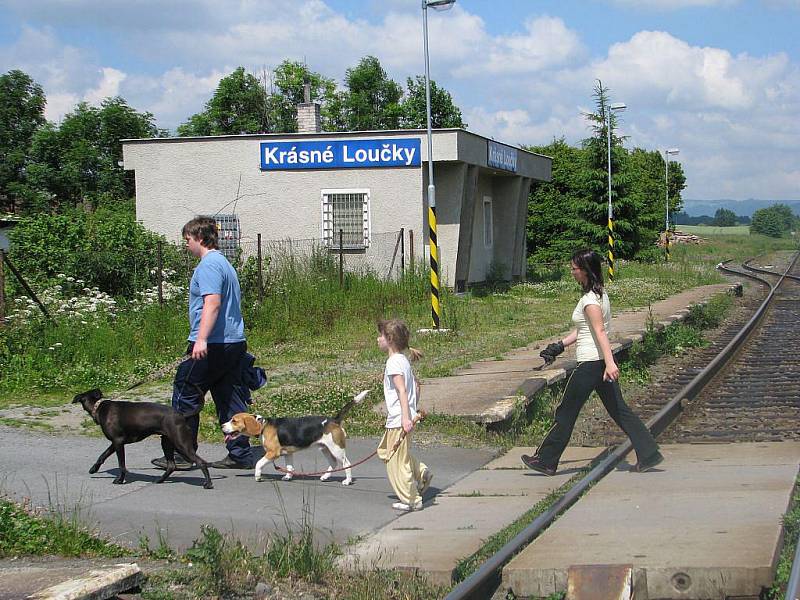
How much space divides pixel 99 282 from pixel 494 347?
8.94 meters

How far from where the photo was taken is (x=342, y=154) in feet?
86.0

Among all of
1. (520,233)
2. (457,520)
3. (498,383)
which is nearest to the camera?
(457,520)

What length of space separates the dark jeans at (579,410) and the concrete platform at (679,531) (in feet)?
0.86

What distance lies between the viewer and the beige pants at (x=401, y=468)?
24.1 ft

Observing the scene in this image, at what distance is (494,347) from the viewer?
57.4ft

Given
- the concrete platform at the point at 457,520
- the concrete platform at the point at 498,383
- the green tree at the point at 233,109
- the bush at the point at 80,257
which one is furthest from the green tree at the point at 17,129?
the concrete platform at the point at 457,520

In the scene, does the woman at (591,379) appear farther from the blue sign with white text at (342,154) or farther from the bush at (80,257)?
the blue sign with white text at (342,154)

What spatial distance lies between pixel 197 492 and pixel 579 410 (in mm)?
3040

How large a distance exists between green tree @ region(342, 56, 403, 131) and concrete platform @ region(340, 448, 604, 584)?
62.5m

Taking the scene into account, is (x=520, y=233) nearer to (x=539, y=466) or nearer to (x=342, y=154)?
(x=342, y=154)

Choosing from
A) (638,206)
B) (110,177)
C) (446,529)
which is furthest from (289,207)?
(110,177)

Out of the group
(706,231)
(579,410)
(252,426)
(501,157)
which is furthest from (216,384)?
(706,231)

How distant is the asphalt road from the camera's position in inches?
271

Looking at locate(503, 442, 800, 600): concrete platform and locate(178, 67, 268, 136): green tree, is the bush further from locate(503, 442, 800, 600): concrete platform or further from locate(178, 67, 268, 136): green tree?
locate(178, 67, 268, 136): green tree
